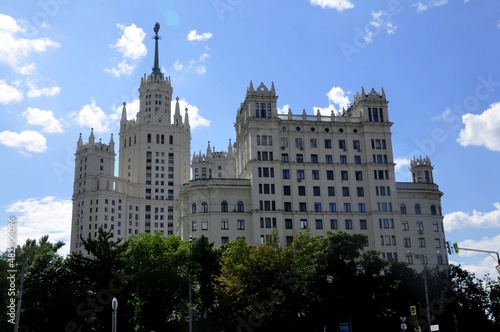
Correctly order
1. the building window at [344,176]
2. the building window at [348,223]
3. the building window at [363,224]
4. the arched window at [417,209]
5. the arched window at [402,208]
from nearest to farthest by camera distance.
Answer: the building window at [348,223] → the building window at [363,224] → the building window at [344,176] → the arched window at [402,208] → the arched window at [417,209]

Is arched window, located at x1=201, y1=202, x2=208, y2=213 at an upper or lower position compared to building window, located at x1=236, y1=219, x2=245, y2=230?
upper

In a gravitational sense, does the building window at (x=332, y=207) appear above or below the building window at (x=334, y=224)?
above

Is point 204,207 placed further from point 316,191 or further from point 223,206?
point 316,191

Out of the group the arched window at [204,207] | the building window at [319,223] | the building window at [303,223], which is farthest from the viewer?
the building window at [319,223]

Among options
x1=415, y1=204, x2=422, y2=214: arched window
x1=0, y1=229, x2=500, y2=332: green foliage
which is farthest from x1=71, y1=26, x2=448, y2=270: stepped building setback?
x1=0, y1=229, x2=500, y2=332: green foliage

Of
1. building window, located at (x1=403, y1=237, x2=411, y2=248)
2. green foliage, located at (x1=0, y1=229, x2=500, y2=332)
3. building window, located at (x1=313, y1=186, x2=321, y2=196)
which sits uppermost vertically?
building window, located at (x1=313, y1=186, x2=321, y2=196)

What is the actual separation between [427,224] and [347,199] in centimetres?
1838

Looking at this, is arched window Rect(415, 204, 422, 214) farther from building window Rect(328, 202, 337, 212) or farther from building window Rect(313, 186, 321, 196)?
building window Rect(313, 186, 321, 196)

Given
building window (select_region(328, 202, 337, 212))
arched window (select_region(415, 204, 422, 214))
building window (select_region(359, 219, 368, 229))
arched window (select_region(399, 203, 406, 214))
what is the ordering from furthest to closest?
arched window (select_region(415, 204, 422, 214))
arched window (select_region(399, 203, 406, 214))
building window (select_region(328, 202, 337, 212))
building window (select_region(359, 219, 368, 229))

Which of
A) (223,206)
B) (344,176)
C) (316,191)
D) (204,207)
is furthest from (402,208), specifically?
(204,207)

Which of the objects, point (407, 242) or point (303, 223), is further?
point (407, 242)

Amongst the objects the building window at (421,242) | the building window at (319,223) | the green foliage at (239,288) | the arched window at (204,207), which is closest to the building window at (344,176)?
the building window at (319,223)

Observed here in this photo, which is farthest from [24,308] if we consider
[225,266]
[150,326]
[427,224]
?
[427,224]

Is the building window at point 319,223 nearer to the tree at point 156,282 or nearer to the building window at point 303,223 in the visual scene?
the building window at point 303,223
